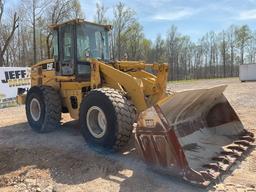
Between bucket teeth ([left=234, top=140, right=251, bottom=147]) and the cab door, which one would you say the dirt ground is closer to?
bucket teeth ([left=234, top=140, right=251, bottom=147])

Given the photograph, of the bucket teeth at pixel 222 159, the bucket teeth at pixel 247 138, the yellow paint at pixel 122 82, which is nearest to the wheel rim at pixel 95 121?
the yellow paint at pixel 122 82

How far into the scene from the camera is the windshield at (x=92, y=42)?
741cm

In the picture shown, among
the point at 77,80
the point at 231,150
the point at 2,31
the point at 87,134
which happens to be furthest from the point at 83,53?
the point at 2,31

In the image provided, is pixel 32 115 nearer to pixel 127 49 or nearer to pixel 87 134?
pixel 87 134

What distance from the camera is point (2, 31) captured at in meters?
35.5

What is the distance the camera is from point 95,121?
247 inches

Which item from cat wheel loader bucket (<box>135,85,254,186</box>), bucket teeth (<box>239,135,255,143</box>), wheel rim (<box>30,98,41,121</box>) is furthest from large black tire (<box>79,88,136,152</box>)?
wheel rim (<box>30,98,41,121</box>)

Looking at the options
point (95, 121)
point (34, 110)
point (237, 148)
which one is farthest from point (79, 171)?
point (34, 110)

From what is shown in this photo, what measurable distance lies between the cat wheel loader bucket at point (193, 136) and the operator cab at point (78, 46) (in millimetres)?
2416

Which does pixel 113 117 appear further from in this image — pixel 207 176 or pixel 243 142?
pixel 243 142

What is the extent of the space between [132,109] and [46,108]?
253 cm

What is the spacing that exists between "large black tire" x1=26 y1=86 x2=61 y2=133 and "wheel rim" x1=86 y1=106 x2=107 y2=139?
1610 millimetres

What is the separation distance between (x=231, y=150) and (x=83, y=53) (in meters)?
3.65

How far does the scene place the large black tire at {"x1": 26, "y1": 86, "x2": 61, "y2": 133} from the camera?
7.55 meters
